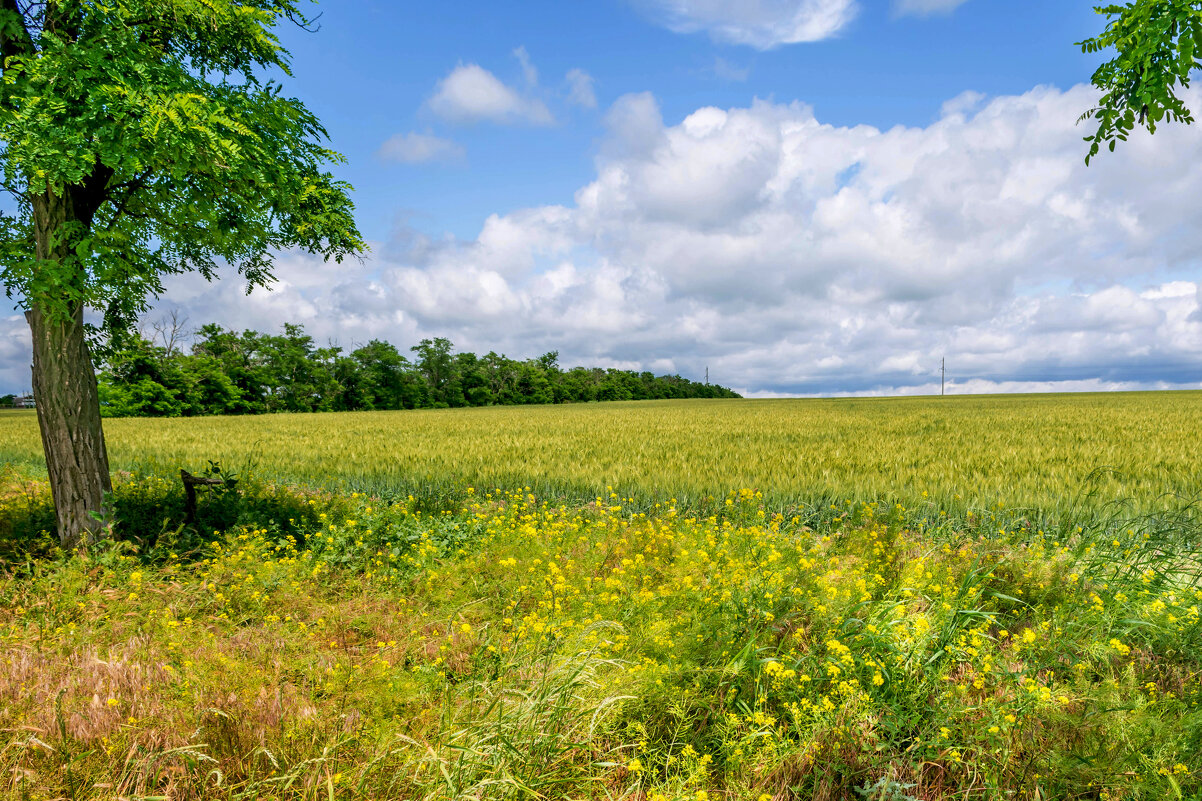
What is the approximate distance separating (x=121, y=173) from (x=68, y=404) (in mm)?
2547

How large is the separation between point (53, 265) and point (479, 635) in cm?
482

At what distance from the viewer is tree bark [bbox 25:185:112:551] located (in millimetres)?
5574

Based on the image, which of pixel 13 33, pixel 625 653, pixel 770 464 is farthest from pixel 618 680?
pixel 13 33

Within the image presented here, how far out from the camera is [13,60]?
4.81m

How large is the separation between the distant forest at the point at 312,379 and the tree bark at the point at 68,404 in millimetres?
37811

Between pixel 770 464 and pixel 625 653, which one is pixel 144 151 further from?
pixel 770 464

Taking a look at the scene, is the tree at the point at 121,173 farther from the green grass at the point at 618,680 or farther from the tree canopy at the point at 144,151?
the green grass at the point at 618,680

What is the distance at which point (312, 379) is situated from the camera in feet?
223

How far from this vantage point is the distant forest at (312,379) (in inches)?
2099

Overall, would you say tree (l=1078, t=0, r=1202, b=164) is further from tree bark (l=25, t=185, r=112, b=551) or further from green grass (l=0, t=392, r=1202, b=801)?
tree bark (l=25, t=185, r=112, b=551)

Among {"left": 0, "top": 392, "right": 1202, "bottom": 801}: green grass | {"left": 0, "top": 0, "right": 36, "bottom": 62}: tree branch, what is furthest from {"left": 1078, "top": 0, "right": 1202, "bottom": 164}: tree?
{"left": 0, "top": 0, "right": 36, "bottom": 62}: tree branch

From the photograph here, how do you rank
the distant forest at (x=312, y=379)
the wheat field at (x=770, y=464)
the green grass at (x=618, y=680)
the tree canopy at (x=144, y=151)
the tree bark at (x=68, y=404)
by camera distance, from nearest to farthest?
the green grass at (x=618, y=680), the tree canopy at (x=144, y=151), the tree bark at (x=68, y=404), the wheat field at (x=770, y=464), the distant forest at (x=312, y=379)

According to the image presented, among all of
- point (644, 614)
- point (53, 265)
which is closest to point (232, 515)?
point (53, 265)

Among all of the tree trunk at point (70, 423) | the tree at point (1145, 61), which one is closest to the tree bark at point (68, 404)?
the tree trunk at point (70, 423)
